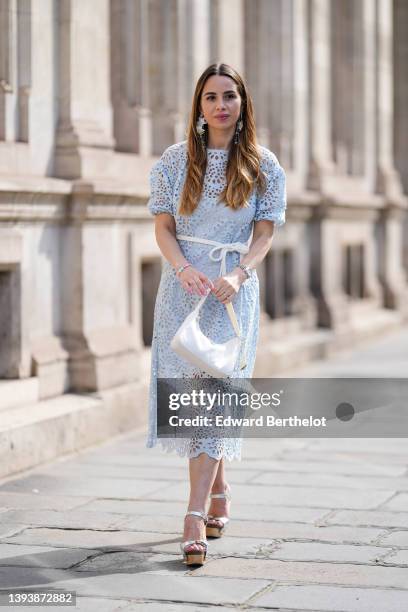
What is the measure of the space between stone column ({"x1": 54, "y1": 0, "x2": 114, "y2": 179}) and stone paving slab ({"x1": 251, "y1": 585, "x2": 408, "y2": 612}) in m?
4.55

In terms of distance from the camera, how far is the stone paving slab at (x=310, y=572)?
527 cm

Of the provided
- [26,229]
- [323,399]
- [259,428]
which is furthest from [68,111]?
[323,399]

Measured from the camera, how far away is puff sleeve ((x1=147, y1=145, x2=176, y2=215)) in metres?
5.95

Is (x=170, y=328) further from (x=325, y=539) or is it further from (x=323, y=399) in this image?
(x=323, y=399)

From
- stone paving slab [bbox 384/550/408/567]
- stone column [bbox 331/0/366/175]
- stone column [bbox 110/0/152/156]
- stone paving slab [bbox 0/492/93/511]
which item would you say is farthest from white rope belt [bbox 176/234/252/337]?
stone column [bbox 331/0/366/175]

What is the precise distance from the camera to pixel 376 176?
59.1 ft

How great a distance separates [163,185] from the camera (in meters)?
5.96

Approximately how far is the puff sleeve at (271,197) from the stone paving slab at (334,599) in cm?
157

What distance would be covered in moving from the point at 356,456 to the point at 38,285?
2.21 m

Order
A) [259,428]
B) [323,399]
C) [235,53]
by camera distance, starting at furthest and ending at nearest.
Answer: [235,53]
[323,399]
[259,428]

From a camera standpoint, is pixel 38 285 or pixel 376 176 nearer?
pixel 38 285

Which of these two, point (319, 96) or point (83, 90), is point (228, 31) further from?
point (83, 90)

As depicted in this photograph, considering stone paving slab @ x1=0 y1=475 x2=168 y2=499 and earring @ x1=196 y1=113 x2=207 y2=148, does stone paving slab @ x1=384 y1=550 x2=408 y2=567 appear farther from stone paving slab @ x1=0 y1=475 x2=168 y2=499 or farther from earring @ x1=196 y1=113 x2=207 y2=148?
earring @ x1=196 y1=113 x2=207 y2=148

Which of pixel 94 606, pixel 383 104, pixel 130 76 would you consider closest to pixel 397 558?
pixel 94 606
